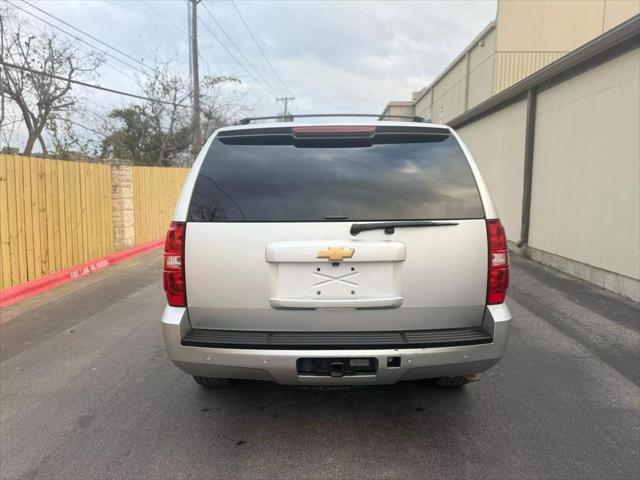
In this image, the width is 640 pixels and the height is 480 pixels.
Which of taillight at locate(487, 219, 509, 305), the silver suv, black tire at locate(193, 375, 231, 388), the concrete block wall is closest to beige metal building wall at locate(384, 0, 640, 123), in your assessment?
the concrete block wall

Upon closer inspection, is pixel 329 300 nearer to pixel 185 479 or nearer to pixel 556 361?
pixel 185 479

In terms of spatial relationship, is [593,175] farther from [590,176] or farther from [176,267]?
[176,267]

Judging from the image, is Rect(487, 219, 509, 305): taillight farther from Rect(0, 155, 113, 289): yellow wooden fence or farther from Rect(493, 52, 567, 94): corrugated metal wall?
Rect(493, 52, 567, 94): corrugated metal wall

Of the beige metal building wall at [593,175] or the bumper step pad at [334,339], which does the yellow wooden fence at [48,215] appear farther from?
the beige metal building wall at [593,175]

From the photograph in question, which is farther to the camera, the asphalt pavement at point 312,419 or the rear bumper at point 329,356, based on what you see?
the asphalt pavement at point 312,419

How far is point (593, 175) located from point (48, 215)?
856cm

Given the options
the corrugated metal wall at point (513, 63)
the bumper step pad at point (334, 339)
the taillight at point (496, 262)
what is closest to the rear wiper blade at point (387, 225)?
the taillight at point (496, 262)

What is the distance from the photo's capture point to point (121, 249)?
1077 centimetres

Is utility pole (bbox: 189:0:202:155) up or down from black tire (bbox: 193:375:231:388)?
up

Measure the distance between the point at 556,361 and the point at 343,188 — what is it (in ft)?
9.77

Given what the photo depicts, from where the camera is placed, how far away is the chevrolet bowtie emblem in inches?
108

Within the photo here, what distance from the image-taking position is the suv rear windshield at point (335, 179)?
2.86 m

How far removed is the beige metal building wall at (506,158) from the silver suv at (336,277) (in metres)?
8.79

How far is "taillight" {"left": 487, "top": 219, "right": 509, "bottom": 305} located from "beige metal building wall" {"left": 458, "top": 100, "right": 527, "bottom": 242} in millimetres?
8666
